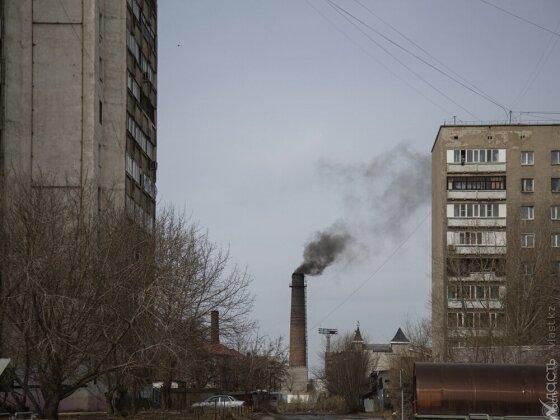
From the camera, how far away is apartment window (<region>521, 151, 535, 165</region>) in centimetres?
7694

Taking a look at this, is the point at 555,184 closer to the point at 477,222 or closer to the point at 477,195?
the point at 477,195

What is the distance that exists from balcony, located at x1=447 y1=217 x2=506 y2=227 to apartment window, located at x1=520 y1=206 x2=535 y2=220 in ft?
6.29

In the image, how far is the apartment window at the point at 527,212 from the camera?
250ft

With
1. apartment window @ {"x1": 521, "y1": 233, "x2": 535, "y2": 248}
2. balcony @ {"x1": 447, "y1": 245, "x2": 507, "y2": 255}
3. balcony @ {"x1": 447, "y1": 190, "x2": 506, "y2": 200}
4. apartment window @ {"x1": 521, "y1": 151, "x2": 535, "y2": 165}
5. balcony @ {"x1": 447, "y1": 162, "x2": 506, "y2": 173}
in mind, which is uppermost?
apartment window @ {"x1": 521, "y1": 151, "x2": 535, "y2": 165}

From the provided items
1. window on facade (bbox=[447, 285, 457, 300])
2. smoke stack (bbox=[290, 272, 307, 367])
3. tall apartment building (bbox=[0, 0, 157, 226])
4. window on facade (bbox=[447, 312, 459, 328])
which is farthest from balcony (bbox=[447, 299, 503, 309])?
tall apartment building (bbox=[0, 0, 157, 226])

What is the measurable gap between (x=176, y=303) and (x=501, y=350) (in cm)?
2246

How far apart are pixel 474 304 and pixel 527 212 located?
11.7 m

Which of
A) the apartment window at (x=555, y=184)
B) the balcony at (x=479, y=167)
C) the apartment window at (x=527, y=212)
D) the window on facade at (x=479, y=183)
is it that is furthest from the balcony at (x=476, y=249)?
the apartment window at (x=555, y=184)

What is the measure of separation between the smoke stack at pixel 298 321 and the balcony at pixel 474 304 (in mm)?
24151

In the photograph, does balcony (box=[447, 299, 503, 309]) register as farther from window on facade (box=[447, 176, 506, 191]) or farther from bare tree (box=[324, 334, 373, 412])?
bare tree (box=[324, 334, 373, 412])

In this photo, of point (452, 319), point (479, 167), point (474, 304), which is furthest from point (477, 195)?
point (452, 319)

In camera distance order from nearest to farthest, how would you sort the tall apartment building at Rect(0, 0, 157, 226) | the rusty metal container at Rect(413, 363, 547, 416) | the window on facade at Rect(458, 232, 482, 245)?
the rusty metal container at Rect(413, 363, 547, 416) → the tall apartment building at Rect(0, 0, 157, 226) → the window on facade at Rect(458, 232, 482, 245)

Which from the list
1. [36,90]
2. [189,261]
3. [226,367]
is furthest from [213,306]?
[226,367]

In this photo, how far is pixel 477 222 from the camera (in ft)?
249
